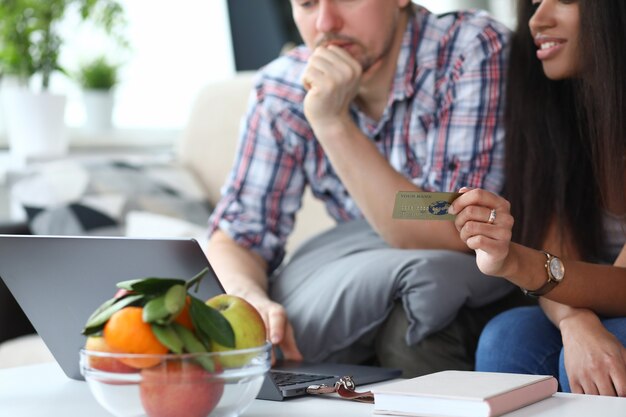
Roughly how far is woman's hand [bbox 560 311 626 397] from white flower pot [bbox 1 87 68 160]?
178 cm

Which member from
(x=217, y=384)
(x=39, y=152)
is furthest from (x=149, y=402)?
(x=39, y=152)

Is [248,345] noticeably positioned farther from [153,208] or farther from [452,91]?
[153,208]

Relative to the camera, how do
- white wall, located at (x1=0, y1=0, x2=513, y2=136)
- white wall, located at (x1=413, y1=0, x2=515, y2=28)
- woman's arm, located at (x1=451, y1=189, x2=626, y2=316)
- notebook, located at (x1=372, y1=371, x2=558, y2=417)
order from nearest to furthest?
notebook, located at (x1=372, y1=371, x2=558, y2=417)
woman's arm, located at (x1=451, y1=189, x2=626, y2=316)
white wall, located at (x1=0, y1=0, x2=513, y2=136)
white wall, located at (x1=413, y1=0, x2=515, y2=28)

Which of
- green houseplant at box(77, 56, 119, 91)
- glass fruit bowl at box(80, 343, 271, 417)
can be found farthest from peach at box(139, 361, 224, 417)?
green houseplant at box(77, 56, 119, 91)

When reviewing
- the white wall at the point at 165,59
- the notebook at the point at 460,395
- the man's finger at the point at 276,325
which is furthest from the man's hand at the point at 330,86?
the white wall at the point at 165,59

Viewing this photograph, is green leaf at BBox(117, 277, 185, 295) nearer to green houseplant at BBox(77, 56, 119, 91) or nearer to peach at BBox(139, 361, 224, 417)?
peach at BBox(139, 361, 224, 417)

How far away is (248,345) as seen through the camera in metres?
0.87

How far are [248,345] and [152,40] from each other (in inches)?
118

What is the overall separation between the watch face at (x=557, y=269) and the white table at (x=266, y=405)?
32 cm

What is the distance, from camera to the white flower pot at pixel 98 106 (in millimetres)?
3342

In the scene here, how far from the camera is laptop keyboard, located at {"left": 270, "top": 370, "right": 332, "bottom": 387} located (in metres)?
1.18

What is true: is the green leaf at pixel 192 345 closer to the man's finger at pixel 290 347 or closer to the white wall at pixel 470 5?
the man's finger at pixel 290 347

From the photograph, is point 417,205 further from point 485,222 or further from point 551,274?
point 551,274

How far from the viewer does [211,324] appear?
0.84 meters
